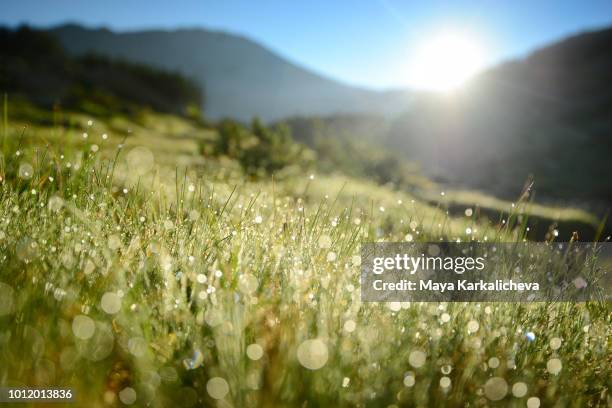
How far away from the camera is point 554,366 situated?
4.58 feet

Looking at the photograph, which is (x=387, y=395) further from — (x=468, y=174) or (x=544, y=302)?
(x=468, y=174)

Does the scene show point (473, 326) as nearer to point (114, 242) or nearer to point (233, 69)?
point (114, 242)

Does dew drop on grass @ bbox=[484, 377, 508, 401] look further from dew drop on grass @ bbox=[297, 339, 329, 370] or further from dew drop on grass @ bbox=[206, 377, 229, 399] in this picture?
dew drop on grass @ bbox=[206, 377, 229, 399]

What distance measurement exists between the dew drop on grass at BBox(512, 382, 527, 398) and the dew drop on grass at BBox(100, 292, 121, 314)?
46.6 inches

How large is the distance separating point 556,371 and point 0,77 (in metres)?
19.8

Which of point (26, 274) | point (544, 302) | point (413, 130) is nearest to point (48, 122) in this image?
point (26, 274)

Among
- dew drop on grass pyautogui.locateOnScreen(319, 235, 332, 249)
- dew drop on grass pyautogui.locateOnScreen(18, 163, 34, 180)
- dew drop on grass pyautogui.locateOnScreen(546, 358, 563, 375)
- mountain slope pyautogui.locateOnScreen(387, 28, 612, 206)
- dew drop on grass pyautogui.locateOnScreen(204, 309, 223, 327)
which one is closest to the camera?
dew drop on grass pyautogui.locateOnScreen(204, 309, 223, 327)

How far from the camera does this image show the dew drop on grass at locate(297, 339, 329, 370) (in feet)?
3.77

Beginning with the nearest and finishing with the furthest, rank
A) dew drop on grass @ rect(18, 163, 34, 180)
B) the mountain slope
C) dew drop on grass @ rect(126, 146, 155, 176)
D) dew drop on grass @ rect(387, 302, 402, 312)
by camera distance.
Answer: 1. dew drop on grass @ rect(387, 302, 402, 312)
2. dew drop on grass @ rect(18, 163, 34, 180)
3. dew drop on grass @ rect(126, 146, 155, 176)
4. the mountain slope

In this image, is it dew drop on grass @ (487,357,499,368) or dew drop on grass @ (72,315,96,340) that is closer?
dew drop on grass @ (72,315,96,340)

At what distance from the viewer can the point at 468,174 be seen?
17656mm

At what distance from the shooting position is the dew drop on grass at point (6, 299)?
123cm

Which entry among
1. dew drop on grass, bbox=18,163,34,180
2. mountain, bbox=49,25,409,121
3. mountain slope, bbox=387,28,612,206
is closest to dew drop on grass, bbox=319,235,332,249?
dew drop on grass, bbox=18,163,34,180

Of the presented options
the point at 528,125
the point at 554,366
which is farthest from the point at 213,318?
the point at 528,125
